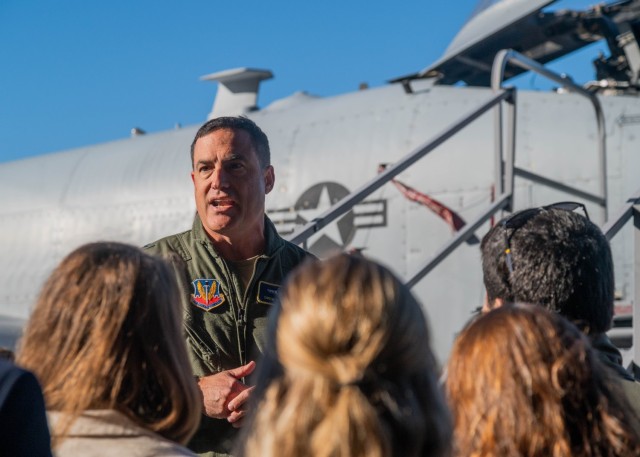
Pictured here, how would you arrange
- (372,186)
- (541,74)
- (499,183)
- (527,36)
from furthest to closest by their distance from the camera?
1. (527,36)
2. (541,74)
3. (499,183)
4. (372,186)

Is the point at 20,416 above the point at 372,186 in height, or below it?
below

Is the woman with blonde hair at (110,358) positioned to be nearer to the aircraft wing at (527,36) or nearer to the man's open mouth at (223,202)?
the man's open mouth at (223,202)

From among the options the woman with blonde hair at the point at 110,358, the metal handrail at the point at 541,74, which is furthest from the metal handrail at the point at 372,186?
the woman with blonde hair at the point at 110,358

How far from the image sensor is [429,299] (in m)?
7.43

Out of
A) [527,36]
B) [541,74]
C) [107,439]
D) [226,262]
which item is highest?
[527,36]

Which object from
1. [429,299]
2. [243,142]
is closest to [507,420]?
[243,142]

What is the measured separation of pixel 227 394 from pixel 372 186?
1.83 m

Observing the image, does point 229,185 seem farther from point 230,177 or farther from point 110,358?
point 110,358

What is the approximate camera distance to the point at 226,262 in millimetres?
3551

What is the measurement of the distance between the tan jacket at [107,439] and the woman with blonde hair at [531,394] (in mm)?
705

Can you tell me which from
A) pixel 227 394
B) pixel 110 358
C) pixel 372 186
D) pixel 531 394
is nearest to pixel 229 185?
pixel 227 394

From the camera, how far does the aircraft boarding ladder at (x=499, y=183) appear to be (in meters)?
4.30

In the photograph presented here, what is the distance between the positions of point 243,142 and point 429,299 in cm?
412

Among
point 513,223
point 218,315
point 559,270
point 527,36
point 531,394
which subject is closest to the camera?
point 531,394
